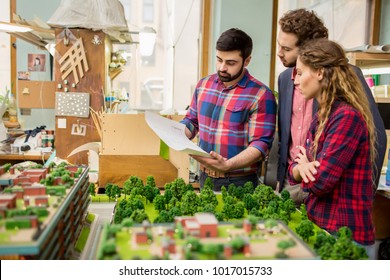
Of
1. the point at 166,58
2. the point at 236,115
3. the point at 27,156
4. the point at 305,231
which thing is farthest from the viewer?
the point at 166,58

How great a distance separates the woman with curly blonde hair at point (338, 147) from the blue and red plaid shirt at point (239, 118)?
670 millimetres

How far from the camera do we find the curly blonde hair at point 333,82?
5.23 feet

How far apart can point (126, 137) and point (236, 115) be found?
126 cm

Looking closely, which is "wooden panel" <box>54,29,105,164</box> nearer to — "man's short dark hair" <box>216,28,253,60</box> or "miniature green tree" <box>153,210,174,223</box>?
"man's short dark hair" <box>216,28,253,60</box>

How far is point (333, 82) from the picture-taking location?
160 centimetres

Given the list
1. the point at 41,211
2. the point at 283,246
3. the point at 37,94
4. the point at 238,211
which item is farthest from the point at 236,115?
the point at 37,94

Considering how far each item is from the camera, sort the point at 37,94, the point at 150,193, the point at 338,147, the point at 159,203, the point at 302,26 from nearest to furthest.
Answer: the point at 338,147, the point at 159,203, the point at 150,193, the point at 302,26, the point at 37,94

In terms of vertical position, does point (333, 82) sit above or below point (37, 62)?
below

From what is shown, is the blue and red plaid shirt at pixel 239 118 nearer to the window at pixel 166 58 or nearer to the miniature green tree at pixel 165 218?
the miniature green tree at pixel 165 218

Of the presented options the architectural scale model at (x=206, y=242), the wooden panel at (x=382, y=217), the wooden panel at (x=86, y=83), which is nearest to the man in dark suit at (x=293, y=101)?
the architectural scale model at (x=206, y=242)

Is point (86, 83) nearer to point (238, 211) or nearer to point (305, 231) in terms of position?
point (238, 211)

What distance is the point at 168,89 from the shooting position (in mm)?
6344

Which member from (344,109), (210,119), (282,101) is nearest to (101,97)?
(210,119)

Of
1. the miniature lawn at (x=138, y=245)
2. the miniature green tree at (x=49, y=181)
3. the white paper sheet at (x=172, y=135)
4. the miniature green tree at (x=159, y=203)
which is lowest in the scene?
the miniature green tree at (x=159, y=203)
